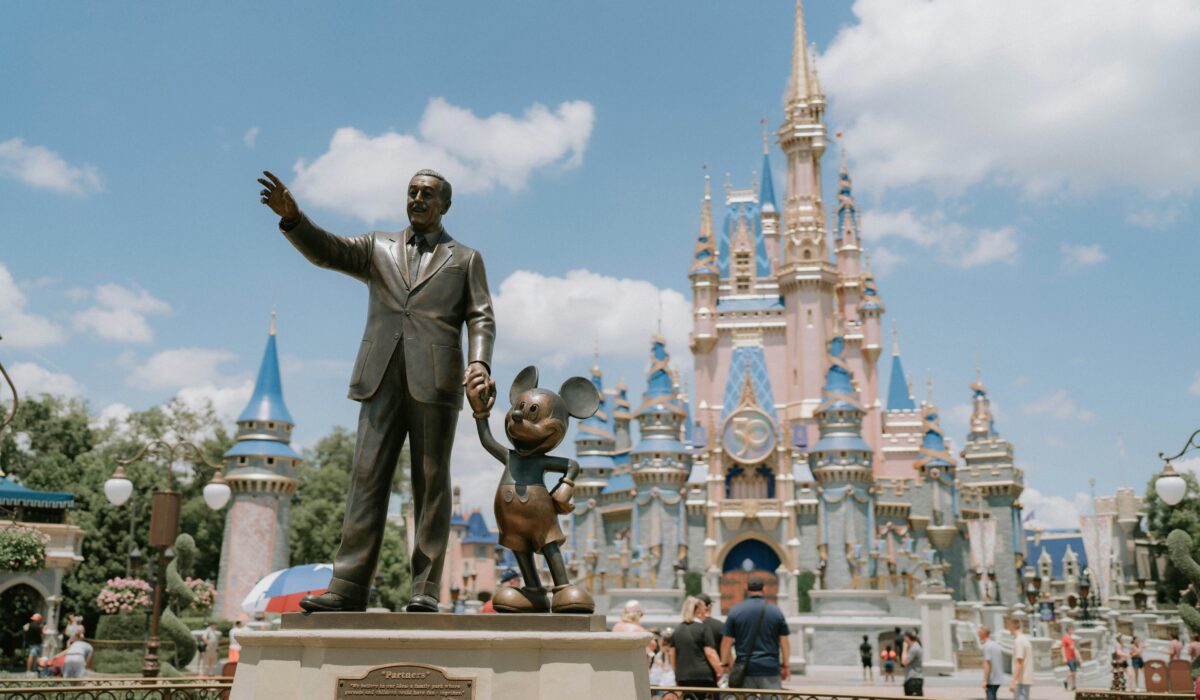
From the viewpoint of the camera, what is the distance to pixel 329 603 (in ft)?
17.3

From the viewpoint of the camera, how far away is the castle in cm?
4253

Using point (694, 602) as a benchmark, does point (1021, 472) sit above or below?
above

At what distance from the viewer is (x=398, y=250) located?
19.4ft

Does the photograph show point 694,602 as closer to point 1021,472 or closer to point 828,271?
point 828,271

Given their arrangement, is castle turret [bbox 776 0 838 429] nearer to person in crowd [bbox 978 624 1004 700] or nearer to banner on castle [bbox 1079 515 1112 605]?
banner on castle [bbox 1079 515 1112 605]

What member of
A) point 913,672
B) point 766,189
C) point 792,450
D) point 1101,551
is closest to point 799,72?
point 766,189

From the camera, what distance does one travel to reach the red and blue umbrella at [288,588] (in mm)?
18562

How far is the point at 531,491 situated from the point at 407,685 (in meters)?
1.23

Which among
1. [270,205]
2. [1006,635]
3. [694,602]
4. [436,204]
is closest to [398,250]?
[436,204]

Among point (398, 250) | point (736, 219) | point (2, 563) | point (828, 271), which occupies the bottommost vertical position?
point (2, 563)

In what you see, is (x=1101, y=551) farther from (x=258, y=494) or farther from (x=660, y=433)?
(x=258, y=494)

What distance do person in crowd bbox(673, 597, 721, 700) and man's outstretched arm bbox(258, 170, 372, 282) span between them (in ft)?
13.3

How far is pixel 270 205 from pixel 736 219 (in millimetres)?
55721

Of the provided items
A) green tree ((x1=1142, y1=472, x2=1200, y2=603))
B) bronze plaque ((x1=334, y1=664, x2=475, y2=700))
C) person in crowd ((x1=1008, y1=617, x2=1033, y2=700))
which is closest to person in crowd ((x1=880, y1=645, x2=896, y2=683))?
person in crowd ((x1=1008, y1=617, x2=1033, y2=700))
